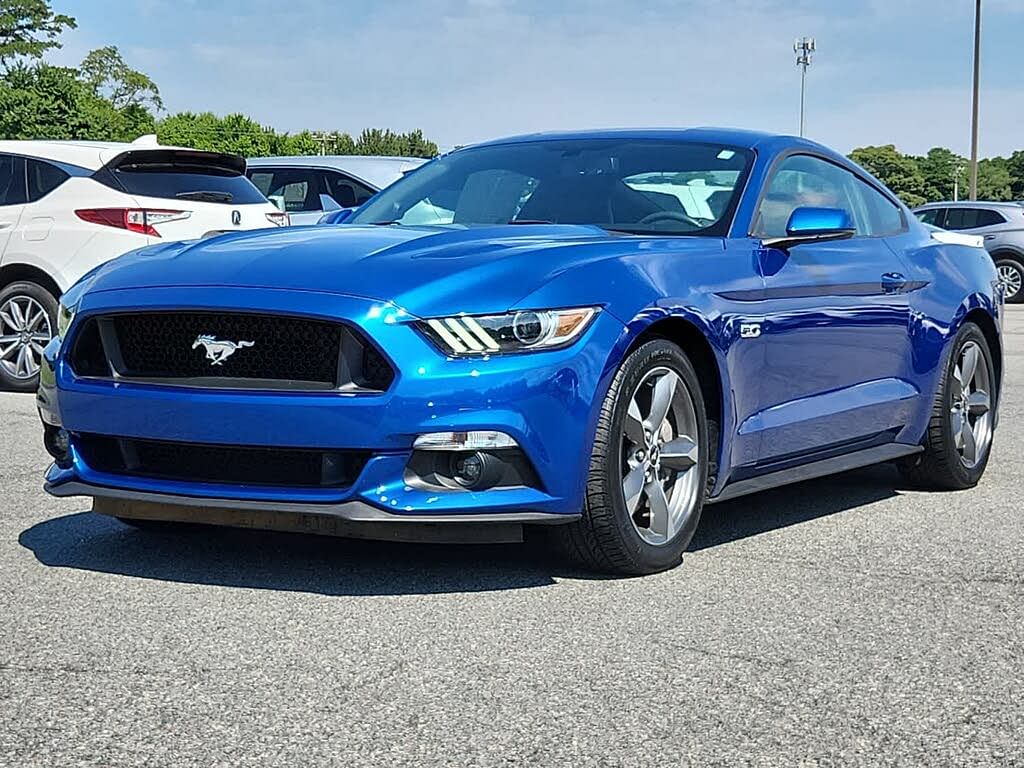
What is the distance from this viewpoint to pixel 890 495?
265 inches

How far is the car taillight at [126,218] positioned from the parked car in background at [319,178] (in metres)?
4.14

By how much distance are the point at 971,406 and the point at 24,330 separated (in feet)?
20.0

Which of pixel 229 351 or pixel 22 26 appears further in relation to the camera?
pixel 22 26

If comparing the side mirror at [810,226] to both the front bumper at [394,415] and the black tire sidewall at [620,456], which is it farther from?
the front bumper at [394,415]

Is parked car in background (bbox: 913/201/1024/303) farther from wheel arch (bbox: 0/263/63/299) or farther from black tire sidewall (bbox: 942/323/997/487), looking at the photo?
black tire sidewall (bbox: 942/323/997/487)

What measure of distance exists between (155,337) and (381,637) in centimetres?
121

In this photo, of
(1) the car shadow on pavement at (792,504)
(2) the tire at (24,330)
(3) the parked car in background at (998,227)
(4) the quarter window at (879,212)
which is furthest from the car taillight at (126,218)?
(3) the parked car in background at (998,227)

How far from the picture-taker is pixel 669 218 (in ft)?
18.3

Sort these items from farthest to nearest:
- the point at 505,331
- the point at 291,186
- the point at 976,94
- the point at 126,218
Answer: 1. the point at 976,94
2. the point at 291,186
3. the point at 126,218
4. the point at 505,331

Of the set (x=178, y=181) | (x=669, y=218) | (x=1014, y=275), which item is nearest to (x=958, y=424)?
(x=669, y=218)

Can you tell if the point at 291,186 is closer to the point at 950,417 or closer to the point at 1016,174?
the point at 950,417

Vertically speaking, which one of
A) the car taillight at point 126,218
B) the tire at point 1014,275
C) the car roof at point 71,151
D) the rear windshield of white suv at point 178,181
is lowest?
the tire at point 1014,275

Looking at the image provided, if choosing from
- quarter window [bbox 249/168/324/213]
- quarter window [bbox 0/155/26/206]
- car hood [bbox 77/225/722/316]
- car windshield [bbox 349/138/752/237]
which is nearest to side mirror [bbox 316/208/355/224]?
car windshield [bbox 349/138/752/237]

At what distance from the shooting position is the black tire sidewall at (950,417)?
6668mm
